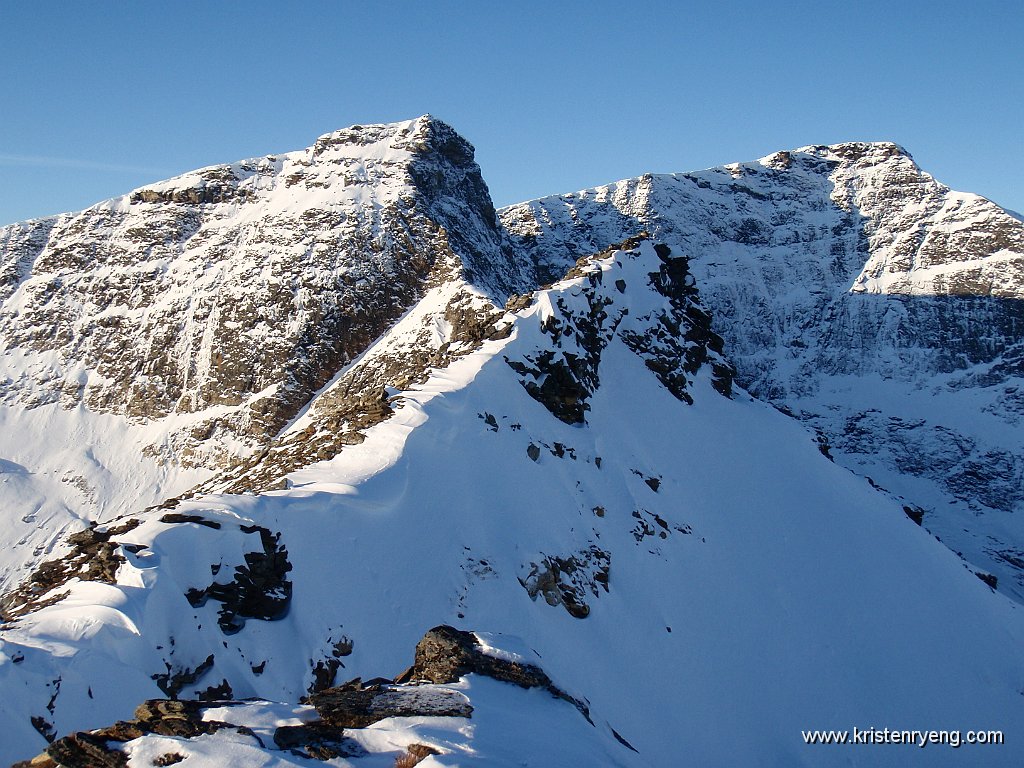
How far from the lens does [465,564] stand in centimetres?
1994

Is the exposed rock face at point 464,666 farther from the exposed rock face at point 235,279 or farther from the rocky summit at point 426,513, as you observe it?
the exposed rock face at point 235,279

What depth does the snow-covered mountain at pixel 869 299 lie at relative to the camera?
314 feet

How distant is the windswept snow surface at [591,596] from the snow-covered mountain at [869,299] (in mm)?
59711

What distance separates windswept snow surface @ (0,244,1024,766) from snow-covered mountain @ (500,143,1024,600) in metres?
59.7

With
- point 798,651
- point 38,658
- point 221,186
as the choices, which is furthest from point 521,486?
point 221,186

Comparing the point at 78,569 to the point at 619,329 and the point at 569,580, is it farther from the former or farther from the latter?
the point at 619,329

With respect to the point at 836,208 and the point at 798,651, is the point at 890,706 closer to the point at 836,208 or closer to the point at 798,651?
the point at 798,651

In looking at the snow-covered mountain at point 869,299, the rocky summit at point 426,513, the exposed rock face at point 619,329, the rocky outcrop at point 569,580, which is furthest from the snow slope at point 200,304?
the snow-covered mountain at point 869,299

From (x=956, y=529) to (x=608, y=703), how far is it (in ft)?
286

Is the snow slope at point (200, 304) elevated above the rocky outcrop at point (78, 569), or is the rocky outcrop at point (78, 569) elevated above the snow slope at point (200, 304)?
the snow slope at point (200, 304)

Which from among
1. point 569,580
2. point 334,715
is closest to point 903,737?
point 569,580

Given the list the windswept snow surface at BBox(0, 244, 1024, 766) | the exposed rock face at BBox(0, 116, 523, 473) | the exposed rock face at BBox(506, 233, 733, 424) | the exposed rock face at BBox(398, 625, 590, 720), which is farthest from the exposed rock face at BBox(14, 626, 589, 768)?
the exposed rock face at BBox(0, 116, 523, 473)

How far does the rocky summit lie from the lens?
11.2 meters

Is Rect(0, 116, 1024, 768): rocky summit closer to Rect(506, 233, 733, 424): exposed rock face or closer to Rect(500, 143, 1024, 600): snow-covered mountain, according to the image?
Rect(506, 233, 733, 424): exposed rock face
